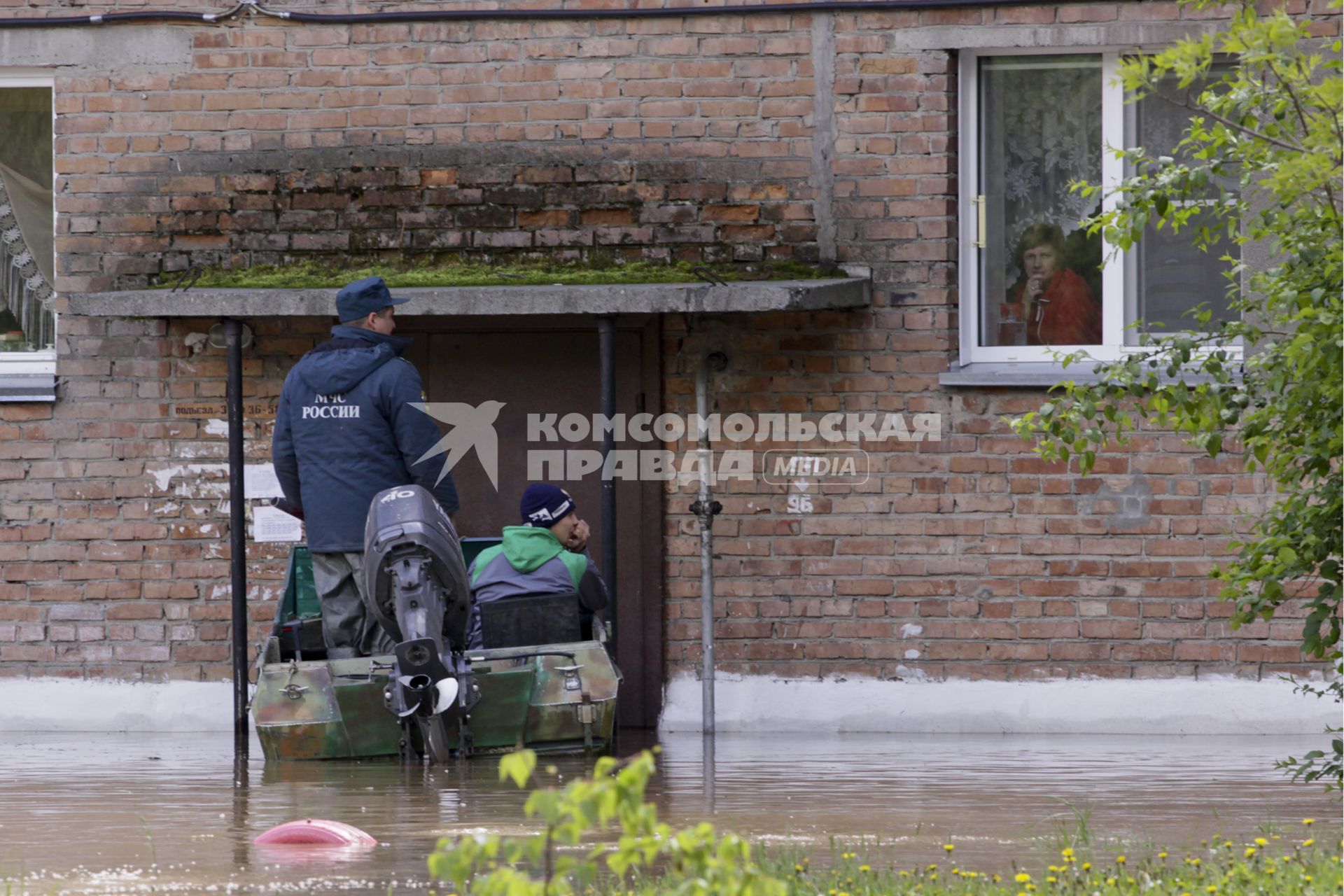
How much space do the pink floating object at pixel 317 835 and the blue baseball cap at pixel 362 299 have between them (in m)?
3.02

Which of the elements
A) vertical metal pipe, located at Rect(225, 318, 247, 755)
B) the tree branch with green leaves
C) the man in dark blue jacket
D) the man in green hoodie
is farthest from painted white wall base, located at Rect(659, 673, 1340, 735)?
the tree branch with green leaves

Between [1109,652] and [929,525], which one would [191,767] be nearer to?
[929,525]

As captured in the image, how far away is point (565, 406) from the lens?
31.2 ft

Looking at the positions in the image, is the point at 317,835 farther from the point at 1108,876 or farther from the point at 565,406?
the point at 565,406

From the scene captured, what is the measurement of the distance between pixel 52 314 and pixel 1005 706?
513 cm

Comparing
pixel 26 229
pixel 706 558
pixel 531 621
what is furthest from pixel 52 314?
pixel 706 558

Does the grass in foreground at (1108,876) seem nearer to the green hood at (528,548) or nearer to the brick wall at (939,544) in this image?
the green hood at (528,548)

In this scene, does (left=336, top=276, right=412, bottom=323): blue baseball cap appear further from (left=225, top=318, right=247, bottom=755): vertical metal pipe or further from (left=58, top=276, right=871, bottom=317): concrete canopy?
(left=225, top=318, right=247, bottom=755): vertical metal pipe

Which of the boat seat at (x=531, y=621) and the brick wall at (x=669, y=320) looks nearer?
the boat seat at (x=531, y=621)

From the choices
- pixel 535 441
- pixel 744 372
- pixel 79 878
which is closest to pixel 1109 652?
pixel 744 372

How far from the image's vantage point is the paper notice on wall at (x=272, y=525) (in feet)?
31.1

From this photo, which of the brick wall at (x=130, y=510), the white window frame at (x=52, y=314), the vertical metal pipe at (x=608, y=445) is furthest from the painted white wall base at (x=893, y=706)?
the white window frame at (x=52, y=314)

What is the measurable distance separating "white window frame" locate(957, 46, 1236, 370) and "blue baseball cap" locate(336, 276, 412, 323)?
9.26 ft

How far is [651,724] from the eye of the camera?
9.38 meters
